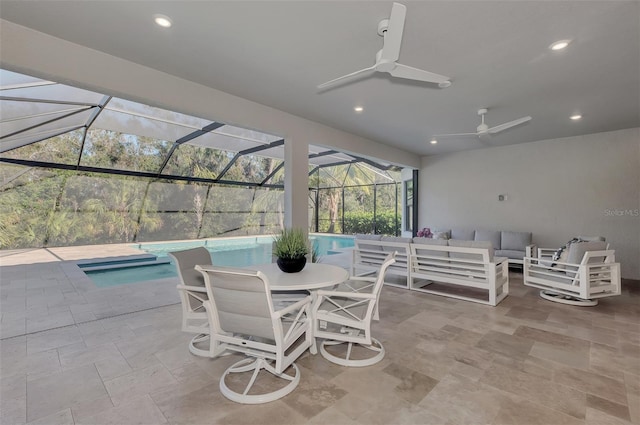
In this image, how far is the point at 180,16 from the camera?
248 centimetres

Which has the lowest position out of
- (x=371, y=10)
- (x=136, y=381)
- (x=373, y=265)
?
(x=136, y=381)

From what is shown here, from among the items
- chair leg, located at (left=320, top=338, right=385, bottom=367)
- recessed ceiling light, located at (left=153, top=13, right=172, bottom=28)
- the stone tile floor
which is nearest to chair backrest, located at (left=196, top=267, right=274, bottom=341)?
the stone tile floor

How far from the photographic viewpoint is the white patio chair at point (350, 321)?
233 cm

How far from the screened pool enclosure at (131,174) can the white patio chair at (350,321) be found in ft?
15.7

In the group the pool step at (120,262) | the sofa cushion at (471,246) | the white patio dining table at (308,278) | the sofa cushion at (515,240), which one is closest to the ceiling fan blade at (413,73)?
the white patio dining table at (308,278)

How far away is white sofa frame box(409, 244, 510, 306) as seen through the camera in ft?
13.5

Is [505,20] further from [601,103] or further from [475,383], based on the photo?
[601,103]

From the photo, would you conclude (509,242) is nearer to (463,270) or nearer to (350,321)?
(463,270)

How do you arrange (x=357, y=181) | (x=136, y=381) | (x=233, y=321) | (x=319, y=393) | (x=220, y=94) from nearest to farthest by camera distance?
(x=233, y=321)
(x=319, y=393)
(x=136, y=381)
(x=220, y=94)
(x=357, y=181)

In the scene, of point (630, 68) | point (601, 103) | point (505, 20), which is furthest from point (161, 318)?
point (601, 103)

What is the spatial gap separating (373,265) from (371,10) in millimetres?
3885

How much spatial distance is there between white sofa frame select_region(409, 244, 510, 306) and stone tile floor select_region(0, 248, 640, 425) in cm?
42

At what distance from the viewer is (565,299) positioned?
171 inches

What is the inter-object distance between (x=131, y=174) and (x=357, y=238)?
7.07 meters
